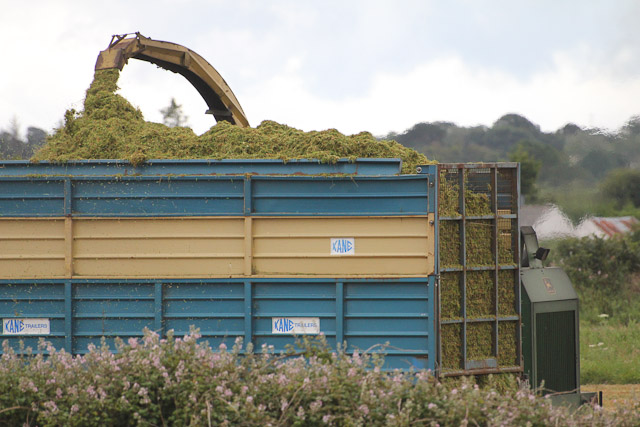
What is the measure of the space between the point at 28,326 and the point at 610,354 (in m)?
9.10

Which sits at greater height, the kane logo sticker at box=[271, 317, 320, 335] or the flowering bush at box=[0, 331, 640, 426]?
the kane logo sticker at box=[271, 317, 320, 335]

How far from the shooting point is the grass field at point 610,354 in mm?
11156

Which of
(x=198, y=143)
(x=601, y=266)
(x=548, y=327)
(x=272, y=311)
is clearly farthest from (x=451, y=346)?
(x=601, y=266)

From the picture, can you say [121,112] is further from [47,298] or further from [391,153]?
[391,153]

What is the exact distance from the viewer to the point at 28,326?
23.2ft

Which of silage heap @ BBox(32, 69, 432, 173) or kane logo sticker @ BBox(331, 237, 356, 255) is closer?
kane logo sticker @ BBox(331, 237, 356, 255)

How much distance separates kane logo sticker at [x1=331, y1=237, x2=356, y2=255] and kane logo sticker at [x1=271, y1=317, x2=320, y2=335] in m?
0.62

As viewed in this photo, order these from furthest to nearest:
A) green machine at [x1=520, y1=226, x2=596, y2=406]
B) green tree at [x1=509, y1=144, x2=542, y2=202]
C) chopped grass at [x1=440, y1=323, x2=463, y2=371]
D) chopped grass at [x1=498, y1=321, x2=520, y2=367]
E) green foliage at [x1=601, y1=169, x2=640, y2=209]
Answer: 1. green tree at [x1=509, y1=144, x2=542, y2=202]
2. green foliage at [x1=601, y1=169, x2=640, y2=209]
3. green machine at [x1=520, y1=226, x2=596, y2=406]
4. chopped grass at [x1=498, y1=321, x2=520, y2=367]
5. chopped grass at [x1=440, y1=323, x2=463, y2=371]

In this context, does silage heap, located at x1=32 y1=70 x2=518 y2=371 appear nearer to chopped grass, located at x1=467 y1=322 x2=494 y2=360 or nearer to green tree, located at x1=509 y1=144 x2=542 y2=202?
chopped grass, located at x1=467 y1=322 x2=494 y2=360

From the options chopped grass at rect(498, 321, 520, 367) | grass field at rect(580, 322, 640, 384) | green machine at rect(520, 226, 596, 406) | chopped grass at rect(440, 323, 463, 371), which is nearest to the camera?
chopped grass at rect(440, 323, 463, 371)

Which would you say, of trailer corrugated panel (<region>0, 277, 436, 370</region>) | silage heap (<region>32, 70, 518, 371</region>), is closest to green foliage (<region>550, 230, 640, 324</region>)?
silage heap (<region>32, 70, 518, 371</region>)

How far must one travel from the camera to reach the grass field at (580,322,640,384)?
11156mm

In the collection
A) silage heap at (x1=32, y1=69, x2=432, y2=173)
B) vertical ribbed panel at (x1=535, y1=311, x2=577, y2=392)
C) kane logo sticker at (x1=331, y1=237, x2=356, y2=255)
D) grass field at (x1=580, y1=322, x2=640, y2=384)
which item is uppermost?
silage heap at (x1=32, y1=69, x2=432, y2=173)

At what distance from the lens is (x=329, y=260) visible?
6.96m
